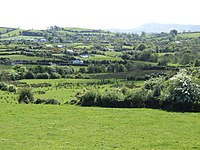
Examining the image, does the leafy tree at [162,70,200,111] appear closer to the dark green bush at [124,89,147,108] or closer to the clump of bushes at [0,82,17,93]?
the dark green bush at [124,89,147,108]

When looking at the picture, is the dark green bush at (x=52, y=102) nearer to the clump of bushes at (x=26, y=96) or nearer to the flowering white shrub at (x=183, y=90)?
the clump of bushes at (x=26, y=96)

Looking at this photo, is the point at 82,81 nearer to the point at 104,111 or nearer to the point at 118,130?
the point at 104,111

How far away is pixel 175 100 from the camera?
56.4m

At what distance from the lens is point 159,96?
192 feet

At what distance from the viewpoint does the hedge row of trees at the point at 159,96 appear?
55969 millimetres

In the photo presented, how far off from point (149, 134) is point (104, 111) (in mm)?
14667

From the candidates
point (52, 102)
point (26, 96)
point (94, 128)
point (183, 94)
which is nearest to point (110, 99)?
point (52, 102)

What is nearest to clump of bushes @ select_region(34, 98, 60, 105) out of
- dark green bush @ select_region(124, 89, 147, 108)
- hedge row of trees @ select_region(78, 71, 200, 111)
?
hedge row of trees @ select_region(78, 71, 200, 111)

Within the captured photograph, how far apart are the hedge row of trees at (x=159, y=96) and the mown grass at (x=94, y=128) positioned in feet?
11.9

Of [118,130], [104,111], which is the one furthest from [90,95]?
[118,130]

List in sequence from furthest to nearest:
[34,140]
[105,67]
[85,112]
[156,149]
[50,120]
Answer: [105,67], [85,112], [50,120], [34,140], [156,149]

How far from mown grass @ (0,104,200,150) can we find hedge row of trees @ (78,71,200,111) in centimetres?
362

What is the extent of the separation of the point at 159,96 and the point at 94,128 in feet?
61.6

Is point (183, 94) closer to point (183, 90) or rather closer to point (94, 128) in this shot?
point (183, 90)
